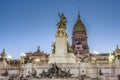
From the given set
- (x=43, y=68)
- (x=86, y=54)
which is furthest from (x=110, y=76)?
(x=86, y=54)

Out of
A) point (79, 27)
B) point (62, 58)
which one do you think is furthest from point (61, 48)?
point (79, 27)

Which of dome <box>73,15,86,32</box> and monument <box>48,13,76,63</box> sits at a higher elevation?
dome <box>73,15,86,32</box>

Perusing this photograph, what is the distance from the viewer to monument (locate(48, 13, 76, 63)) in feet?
253

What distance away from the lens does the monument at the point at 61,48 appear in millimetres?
77000

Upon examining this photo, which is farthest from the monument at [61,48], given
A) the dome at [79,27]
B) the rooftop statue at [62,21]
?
the dome at [79,27]

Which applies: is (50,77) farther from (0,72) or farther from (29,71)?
(0,72)

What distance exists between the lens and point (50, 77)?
6438 centimetres

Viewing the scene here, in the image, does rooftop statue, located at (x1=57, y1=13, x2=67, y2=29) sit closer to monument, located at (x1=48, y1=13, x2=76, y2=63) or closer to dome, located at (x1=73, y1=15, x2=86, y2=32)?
monument, located at (x1=48, y1=13, x2=76, y2=63)

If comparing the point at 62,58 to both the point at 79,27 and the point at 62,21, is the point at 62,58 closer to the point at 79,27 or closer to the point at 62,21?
the point at 62,21

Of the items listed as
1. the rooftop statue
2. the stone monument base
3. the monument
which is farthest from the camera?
the rooftop statue

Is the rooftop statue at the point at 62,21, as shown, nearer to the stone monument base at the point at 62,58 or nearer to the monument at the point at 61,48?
the monument at the point at 61,48

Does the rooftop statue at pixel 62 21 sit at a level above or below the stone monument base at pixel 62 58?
above

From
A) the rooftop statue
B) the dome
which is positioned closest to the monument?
the rooftop statue

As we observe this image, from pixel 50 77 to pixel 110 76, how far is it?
14.0 metres
